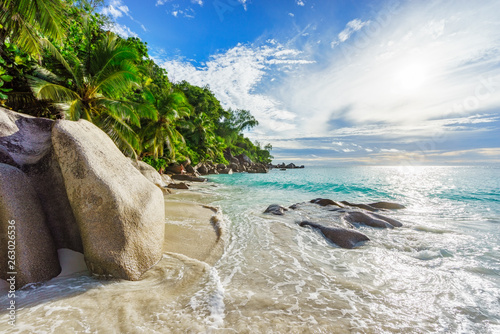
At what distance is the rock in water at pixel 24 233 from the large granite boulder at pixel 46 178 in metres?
0.24

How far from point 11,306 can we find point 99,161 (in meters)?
1.83

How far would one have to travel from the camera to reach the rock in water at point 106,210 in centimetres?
276

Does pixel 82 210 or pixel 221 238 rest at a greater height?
pixel 82 210

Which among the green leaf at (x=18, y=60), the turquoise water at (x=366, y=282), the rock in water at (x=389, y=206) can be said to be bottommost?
the rock in water at (x=389, y=206)

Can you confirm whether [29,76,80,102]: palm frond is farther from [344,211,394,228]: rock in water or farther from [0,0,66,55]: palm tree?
[344,211,394,228]: rock in water

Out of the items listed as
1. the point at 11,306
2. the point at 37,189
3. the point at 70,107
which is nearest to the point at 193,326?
the point at 11,306

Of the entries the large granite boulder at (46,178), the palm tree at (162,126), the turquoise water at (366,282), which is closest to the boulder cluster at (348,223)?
the turquoise water at (366,282)

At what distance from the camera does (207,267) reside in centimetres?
335

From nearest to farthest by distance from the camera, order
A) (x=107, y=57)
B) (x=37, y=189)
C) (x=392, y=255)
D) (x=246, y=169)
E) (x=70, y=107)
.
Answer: (x=37, y=189) → (x=392, y=255) → (x=70, y=107) → (x=107, y=57) → (x=246, y=169)

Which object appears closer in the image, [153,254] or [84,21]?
[153,254]

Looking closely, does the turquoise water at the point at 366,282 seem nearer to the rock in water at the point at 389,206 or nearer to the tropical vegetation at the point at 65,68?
the rock in water at the point at 389,206

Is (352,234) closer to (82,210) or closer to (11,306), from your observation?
(82,210)

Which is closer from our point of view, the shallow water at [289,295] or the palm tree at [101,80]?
the shallow water at [289,295]

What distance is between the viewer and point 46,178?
10.6ft
